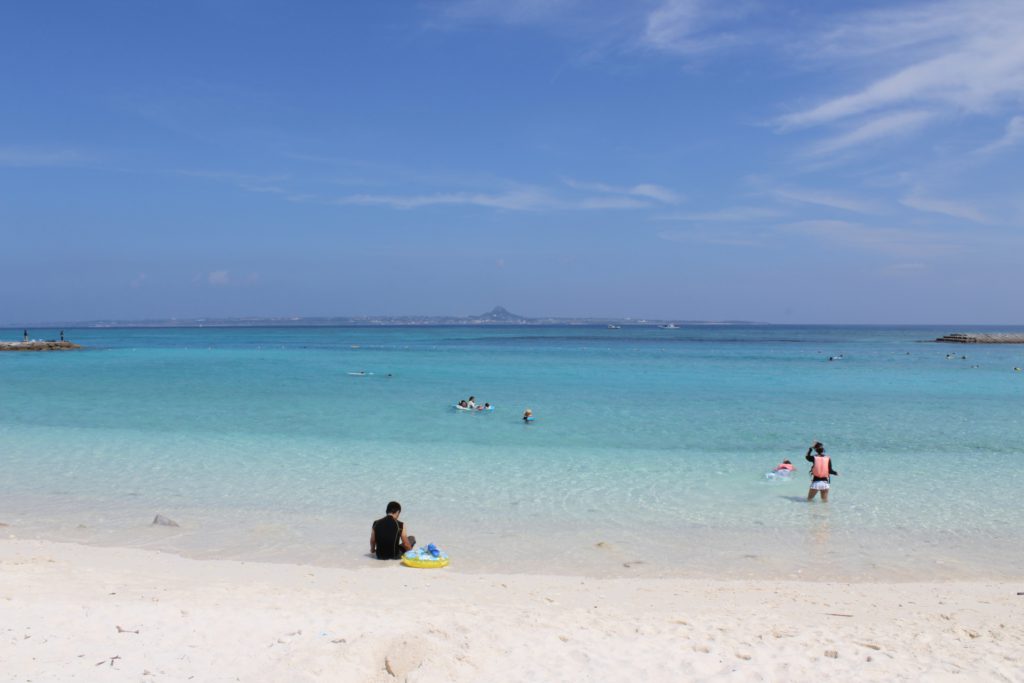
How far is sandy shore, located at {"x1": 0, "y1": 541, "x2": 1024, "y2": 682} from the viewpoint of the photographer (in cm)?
589

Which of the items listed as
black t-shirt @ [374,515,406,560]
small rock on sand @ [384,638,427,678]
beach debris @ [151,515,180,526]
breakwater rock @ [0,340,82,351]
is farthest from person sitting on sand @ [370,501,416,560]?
breakwater rock @ [0,340,82,351]

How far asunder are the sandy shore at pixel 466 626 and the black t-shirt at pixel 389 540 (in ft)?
1.56

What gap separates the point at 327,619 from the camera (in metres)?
7.00

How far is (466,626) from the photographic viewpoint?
6.89m

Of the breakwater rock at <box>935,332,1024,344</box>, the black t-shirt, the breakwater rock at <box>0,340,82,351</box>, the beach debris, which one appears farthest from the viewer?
the breakwater rock at <box>935,332,1024,344</box>

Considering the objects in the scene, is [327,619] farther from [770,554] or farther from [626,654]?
[770,554]

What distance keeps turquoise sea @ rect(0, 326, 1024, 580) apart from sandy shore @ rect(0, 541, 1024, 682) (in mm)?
960

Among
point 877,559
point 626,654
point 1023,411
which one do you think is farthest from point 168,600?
point 1023,411

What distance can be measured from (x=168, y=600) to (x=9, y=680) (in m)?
2.22

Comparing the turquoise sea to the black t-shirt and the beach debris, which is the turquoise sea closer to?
the beach debris

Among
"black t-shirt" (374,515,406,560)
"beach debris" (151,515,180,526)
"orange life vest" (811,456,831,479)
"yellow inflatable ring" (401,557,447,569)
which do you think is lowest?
"beach debris" (151,515,180,526)

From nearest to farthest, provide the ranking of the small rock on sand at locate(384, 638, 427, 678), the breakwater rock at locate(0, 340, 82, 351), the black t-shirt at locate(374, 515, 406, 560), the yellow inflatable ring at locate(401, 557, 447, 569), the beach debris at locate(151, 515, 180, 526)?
the small rock on sand at locate(384, 638, 427, 678) < the yellow inflatable ring at locate(401, 557, 447, 569) < the black t-shirt at locate(374, 515, 406, 560) < the beach debris at locate(151, 515, 180, 526) < the breakwater rock at locate(0, 340, 82, 351)

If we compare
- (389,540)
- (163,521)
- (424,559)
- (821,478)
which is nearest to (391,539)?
(389,540)

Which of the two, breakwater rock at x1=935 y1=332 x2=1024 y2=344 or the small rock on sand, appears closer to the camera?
the small rock on sand
